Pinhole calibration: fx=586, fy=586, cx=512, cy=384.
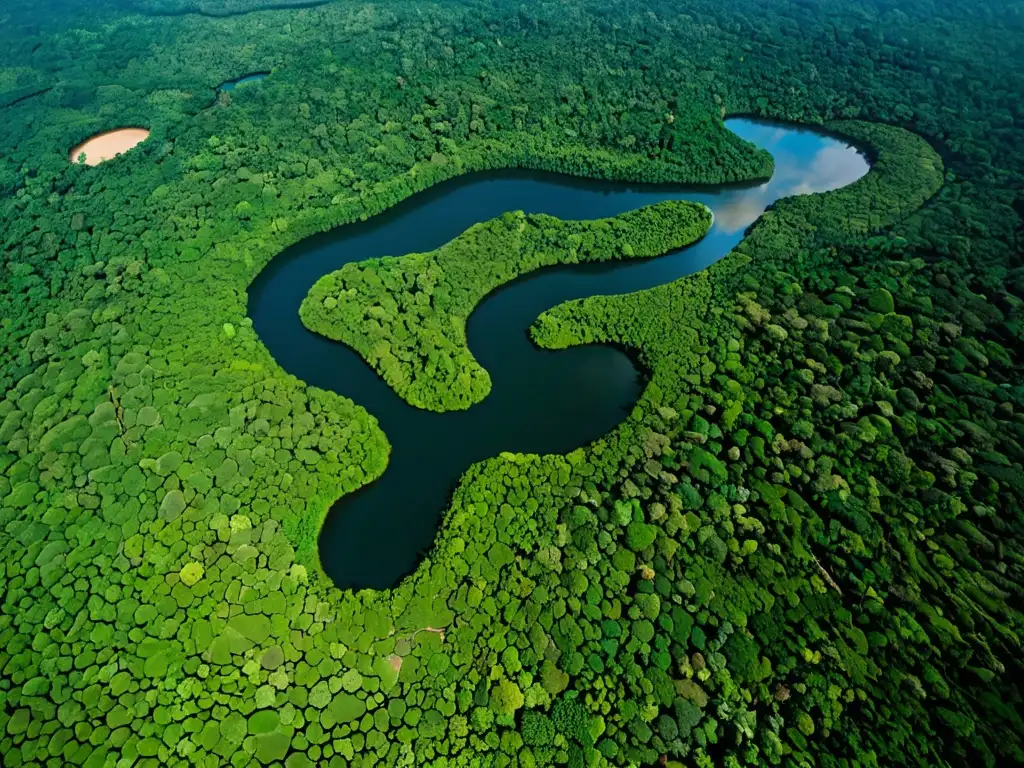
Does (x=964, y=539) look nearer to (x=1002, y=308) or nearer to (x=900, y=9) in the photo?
(x=1002, y=308)

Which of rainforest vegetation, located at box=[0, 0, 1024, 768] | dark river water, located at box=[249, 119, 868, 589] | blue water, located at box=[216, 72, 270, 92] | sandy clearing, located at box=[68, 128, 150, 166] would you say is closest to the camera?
rainforest vegetation, located at box=[0, 0, 1024, 768]

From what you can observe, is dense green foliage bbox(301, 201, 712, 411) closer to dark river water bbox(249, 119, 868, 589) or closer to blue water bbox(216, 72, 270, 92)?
dark river water bbox(249, 119, 868, 589)

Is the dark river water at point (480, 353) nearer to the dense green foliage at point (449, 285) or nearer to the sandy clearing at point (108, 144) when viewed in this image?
the dense green foliage at point (449, 285)

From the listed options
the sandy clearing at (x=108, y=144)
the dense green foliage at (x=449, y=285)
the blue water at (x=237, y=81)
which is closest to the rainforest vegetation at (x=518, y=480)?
the dense green foliage at (x=449, y=285)

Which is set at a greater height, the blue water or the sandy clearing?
the blue water

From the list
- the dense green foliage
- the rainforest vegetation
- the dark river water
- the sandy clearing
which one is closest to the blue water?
the rainforest vegetation

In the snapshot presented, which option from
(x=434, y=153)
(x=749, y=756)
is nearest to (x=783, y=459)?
(x=749, y=756)
